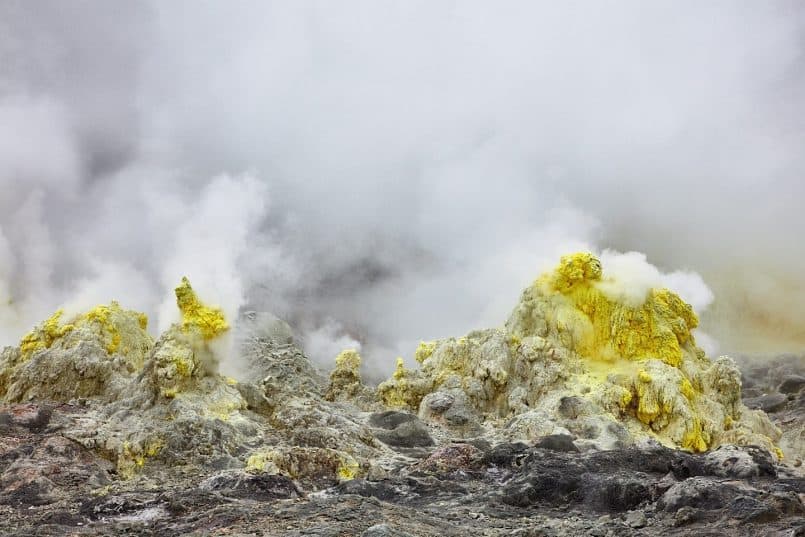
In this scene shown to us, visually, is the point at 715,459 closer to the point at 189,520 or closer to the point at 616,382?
the point at 616,382

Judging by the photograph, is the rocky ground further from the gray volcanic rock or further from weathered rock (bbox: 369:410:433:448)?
weathered rock (bbox: 369:410:433:448)

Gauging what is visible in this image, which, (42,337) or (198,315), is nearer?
(198,315)

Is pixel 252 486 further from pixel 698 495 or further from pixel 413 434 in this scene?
pixel 413 434

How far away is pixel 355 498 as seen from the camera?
19344 mm

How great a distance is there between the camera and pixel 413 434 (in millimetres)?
33562

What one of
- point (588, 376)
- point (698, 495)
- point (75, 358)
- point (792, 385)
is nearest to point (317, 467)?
point (698, 495)

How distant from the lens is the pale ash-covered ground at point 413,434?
1827 cm

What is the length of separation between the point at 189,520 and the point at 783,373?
93.5 metres

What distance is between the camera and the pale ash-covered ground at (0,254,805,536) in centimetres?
1827

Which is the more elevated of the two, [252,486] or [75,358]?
[75,358]

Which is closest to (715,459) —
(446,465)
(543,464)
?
(543,464)

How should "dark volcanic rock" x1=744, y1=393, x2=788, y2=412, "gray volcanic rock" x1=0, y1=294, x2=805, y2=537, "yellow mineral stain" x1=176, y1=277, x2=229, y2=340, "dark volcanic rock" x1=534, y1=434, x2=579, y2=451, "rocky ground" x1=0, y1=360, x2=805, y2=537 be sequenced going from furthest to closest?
1. "dark volcanic rock" x1=744, y1=393, x2=788, y2=412
2. "yellow mineral stain" x1=176, y1=277, x2=229, y2=340
3. "dark volcanic rock" x1=534, y1=434, x2=579, y2=451
4. "gray volcanic rock" x1=0, y1=294, x2=805, y2=537
5. "rocky ground" x1=0, y1=360, x2=805, y2=537

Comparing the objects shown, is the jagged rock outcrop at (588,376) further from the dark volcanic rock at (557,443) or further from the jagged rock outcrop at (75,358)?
the jagged rock outcrop at (75,358)

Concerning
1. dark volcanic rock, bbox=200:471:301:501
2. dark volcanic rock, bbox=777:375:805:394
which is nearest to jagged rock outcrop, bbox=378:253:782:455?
dark volcanic rock, bbox=200:471:301:501
